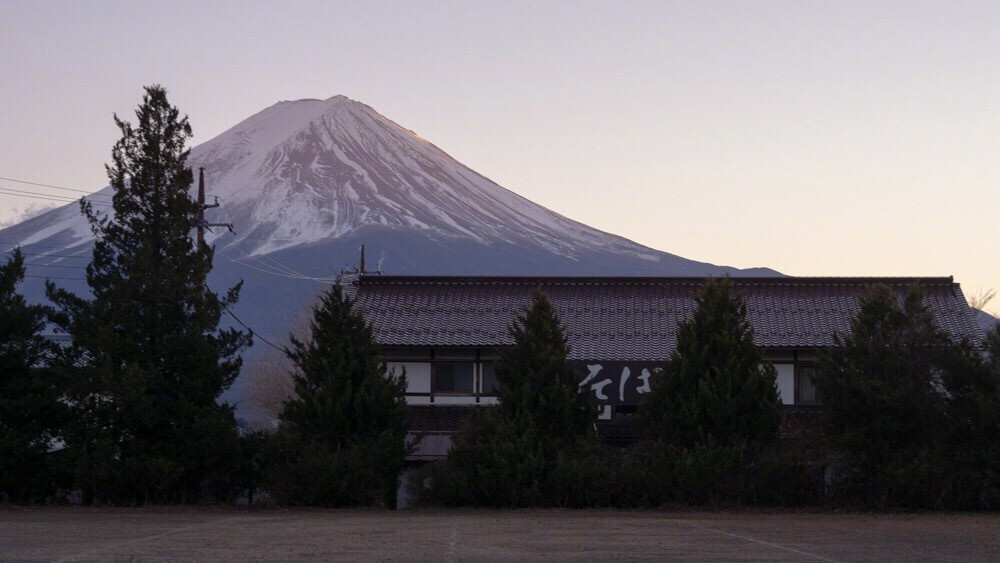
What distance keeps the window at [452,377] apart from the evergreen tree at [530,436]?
5471 mm

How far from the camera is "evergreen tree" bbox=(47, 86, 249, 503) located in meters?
20.3

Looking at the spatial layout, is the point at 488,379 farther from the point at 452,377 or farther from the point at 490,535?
the point at 490,535

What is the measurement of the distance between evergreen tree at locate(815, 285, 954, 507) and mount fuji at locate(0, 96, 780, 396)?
116 m

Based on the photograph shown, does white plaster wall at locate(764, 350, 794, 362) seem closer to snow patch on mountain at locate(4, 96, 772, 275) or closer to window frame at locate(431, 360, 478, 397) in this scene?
window frame at locate(431, 360, 478, 397)

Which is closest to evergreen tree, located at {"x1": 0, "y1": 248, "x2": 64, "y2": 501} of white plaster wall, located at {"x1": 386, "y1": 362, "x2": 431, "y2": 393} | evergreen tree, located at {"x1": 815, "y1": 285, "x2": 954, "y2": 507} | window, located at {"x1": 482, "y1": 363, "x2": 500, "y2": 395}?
white plaster wall, located at {"x1": 386, "y1": 362, "x2": 431, "y2": 393}

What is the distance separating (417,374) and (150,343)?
7.35m

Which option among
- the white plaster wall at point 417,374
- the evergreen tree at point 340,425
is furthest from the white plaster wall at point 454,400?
the evergreen tree at point 340,425

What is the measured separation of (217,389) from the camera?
21422mm

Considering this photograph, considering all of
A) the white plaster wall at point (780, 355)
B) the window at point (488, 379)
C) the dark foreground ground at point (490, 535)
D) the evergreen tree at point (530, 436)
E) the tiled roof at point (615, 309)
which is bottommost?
the dark foreground ground at point (490, 535)

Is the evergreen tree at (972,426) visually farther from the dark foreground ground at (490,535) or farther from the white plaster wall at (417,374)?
the white plaster wall at (417,374)

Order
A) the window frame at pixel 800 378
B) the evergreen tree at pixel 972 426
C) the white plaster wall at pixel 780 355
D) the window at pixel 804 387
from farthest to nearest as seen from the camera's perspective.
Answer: the white plaster wall at pixel 780 355 < the window at pixel 804 387 < the window frame at pixel 800 378 < the evergreen tree at pixel 972 426

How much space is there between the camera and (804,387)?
2694 centimetres

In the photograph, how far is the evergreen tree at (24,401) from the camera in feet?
67.1

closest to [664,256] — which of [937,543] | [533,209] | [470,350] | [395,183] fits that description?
[533,209]
